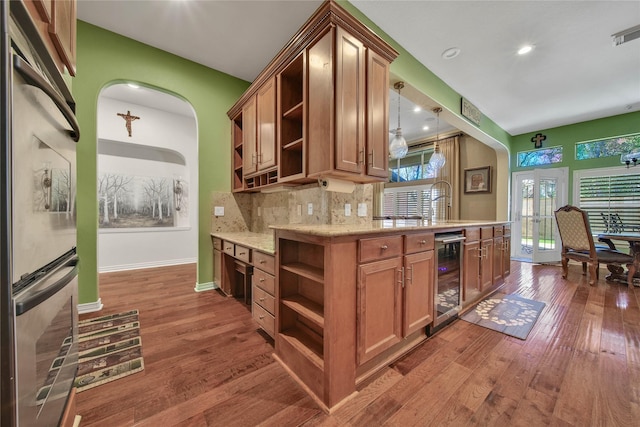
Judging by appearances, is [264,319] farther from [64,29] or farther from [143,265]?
[143,265]

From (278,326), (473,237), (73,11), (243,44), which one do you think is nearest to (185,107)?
(243,44)

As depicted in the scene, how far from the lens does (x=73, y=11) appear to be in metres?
1.15

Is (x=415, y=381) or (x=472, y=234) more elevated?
(x=472, y=234)

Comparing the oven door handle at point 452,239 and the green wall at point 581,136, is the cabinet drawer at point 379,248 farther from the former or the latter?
the green wall at point 581,136

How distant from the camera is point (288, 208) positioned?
9.33ft

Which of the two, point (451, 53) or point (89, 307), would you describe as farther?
point (451, 53)

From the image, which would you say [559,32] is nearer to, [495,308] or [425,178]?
[495,308]

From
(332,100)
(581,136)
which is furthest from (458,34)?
(581,136)

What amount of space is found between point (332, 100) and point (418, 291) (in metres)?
1.61

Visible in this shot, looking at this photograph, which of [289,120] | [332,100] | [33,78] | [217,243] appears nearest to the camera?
[33,78]

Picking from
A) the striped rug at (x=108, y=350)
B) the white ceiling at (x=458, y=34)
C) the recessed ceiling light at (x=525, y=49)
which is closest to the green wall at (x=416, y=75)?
the white ceiling at (x=458, y=34)

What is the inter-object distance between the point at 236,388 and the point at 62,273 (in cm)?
116

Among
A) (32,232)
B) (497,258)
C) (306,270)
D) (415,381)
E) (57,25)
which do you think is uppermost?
(57,25)

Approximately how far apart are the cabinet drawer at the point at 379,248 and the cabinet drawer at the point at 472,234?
127 cm
